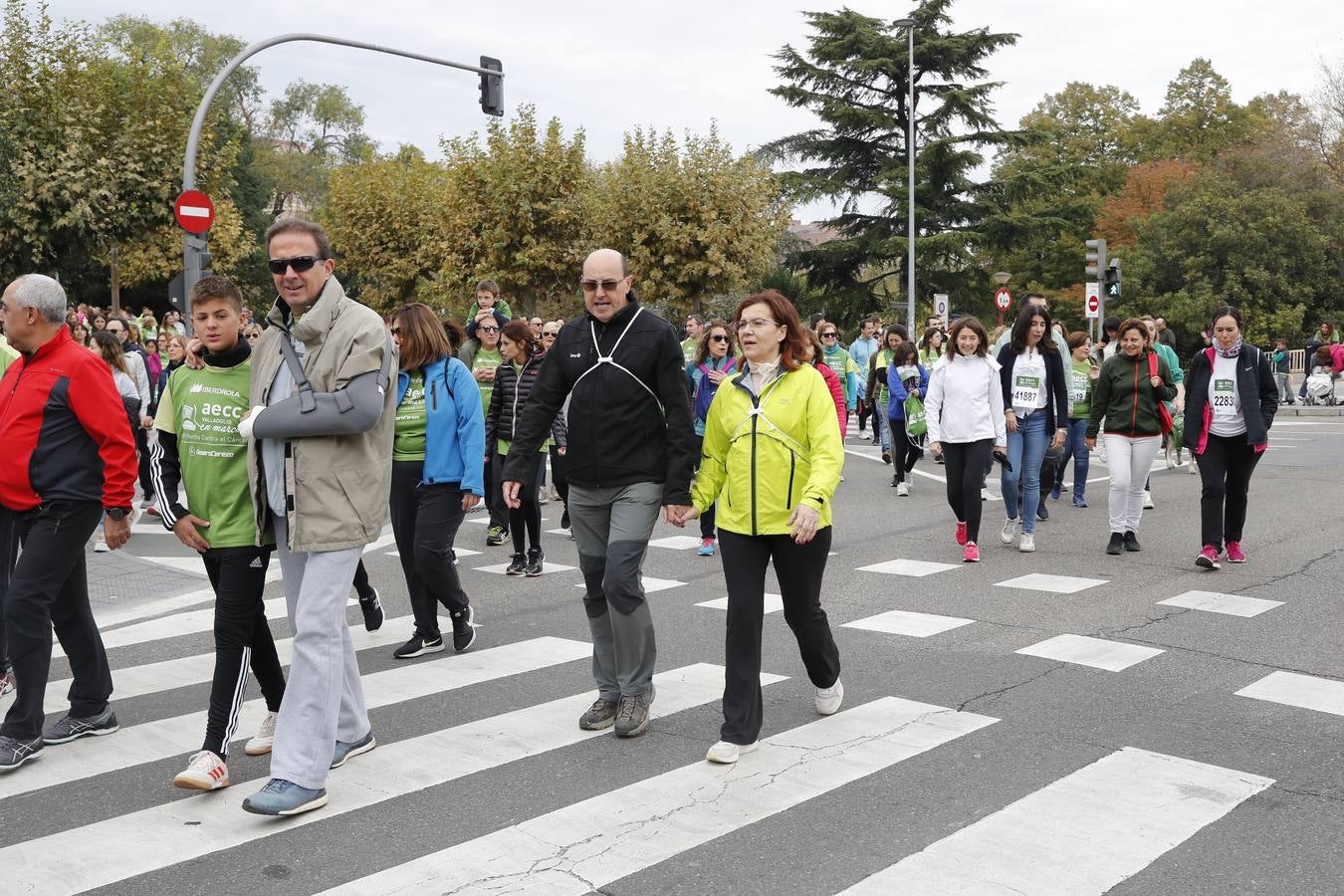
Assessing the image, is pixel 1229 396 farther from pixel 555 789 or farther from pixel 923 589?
pixel 555 789

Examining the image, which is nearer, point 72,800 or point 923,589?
point 72,800

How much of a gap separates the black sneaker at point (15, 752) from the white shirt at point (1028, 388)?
311 inches

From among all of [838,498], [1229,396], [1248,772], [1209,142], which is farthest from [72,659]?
[1209,142]

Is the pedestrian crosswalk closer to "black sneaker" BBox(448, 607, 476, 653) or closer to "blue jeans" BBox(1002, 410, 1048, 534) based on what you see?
"black sneaker" BBox(448, 607, 476, 653)

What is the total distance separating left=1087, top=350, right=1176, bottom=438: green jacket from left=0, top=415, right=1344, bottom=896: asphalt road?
73.9 inches

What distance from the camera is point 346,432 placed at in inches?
175

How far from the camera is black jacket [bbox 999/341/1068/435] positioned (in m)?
10.7

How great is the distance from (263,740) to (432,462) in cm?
212

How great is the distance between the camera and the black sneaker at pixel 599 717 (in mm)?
5539

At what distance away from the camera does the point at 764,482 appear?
16.9ft

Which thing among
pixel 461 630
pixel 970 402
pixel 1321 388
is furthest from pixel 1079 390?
pixel 1321 388

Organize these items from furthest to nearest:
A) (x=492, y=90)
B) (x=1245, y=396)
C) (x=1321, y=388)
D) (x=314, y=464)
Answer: (x=1321, y=388) < (x=492, y=90) < (x=1245, y=396) < (x=314, y=464)

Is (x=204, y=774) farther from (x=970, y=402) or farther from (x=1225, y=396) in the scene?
(x=1225, y=396)

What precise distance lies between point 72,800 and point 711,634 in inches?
143
